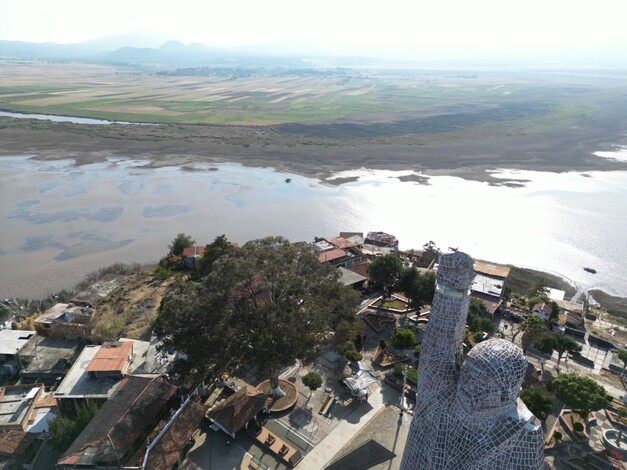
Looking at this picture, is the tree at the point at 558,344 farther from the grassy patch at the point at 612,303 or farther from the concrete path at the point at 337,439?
the grassy patch at the point at 612,303

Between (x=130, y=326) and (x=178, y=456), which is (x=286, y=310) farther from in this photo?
(x=130, y=326)

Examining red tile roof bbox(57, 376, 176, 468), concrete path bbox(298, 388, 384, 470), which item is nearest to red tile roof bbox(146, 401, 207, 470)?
red tile roof bbox(57, 376, 176, 468)

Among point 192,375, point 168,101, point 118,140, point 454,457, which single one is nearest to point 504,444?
point 454,457

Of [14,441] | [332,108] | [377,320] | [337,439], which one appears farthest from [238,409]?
→ [332,108]

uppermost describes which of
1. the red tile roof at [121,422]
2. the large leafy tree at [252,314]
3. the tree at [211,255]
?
the large leafy tree at [252,314]

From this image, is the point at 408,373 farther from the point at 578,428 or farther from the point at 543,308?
the point at 543,308

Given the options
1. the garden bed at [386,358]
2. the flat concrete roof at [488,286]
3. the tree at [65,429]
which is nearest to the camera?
the tree at [65,429]

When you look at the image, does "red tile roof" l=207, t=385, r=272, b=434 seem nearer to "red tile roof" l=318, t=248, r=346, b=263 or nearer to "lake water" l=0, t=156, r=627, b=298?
"red tile roof" l=318, t=248, r=346, b=263

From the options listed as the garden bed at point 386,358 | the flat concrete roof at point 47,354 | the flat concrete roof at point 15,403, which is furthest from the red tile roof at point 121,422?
the garden bed at point 386,358
